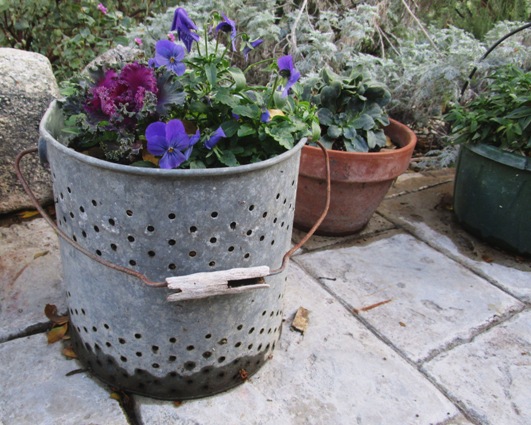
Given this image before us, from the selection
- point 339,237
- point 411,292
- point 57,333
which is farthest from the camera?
point 339,237

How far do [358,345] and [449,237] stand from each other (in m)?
1.15

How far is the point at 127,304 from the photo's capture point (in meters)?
1.45

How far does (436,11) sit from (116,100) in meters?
4.68

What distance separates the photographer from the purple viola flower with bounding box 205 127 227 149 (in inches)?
52.0

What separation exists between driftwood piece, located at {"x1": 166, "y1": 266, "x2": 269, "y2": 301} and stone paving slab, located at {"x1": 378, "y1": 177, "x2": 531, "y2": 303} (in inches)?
62.1

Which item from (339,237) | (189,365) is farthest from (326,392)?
(339,237)

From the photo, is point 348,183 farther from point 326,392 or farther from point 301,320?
point 326,392

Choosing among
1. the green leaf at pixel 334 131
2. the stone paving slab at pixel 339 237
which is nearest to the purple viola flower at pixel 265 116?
the green leaf at pixel 334 131

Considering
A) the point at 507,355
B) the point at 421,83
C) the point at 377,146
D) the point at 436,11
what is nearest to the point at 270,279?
the point at 507,355

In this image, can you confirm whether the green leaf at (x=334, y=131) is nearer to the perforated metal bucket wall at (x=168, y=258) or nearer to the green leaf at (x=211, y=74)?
the perforated metal bucket wall at (x=168, y=258)

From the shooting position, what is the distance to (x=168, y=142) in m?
1.27

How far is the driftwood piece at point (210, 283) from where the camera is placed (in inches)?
51.4

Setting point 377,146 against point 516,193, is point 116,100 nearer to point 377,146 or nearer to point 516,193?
→ point 377,146

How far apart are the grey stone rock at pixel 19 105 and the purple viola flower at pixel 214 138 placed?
146cm
